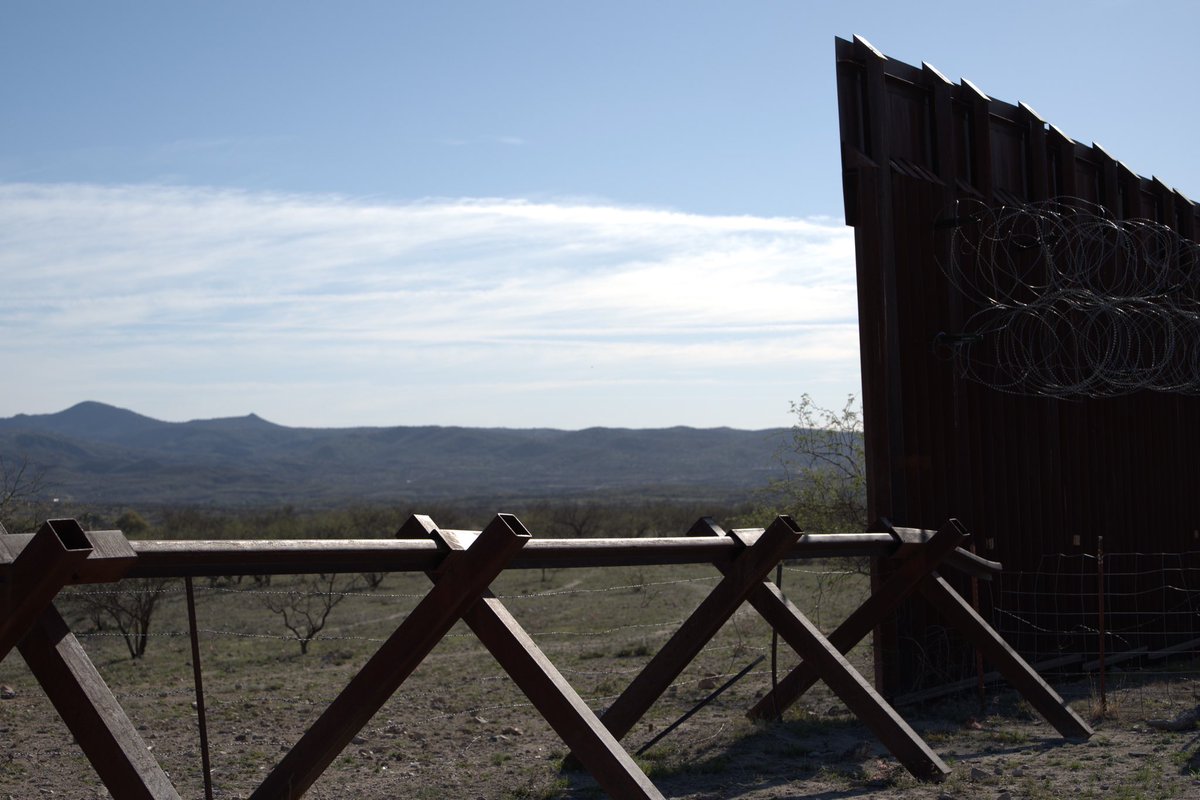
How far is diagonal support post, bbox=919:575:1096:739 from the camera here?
7473 mm

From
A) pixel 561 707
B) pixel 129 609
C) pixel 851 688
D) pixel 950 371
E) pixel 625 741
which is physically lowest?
pixel 129 609

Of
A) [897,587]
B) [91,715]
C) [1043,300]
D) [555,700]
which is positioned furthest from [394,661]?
[1043,300]

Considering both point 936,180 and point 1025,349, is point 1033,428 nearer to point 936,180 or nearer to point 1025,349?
point 1025,349

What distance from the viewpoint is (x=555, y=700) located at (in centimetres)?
486

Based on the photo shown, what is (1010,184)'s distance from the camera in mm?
10680

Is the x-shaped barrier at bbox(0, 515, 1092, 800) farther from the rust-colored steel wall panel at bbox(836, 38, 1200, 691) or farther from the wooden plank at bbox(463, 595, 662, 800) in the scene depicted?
the rust-colored steel wall panel at bbox(836, 38, 1200, 691)

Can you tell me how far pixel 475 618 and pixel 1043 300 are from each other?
19.0 ft

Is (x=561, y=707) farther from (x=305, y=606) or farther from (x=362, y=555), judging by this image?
(x=305, y=606)

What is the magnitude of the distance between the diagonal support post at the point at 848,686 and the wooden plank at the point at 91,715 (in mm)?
3182

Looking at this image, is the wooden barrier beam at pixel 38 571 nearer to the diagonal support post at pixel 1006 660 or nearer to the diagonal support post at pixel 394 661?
the diagonal support post at pixel 394 661

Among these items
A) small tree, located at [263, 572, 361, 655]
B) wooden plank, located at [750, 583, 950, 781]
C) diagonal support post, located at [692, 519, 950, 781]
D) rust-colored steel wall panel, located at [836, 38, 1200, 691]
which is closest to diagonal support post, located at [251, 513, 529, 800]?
diagonal support post, located at [692, 519, 950, 781]

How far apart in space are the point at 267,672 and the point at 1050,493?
8.18 metres

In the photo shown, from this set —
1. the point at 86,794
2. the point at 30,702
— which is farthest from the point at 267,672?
the point at 86,794

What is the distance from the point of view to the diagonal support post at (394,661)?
4691 mm
